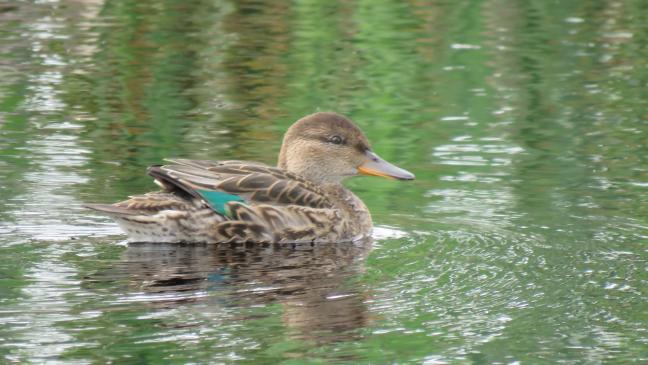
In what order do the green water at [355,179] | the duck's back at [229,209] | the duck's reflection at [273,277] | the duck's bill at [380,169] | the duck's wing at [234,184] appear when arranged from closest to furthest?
1. the green water at [355,179]
2. the duck's reflection at [273,277]
3. the duck's back at [229,209]
4. the duck's wing at [234,184]
5. the duck's bill at [380,169]

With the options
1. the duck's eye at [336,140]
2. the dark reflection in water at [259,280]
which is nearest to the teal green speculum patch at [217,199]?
the dark reflection in water at [259,280]

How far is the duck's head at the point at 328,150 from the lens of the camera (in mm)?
10484

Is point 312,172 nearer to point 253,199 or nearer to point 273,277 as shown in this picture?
point 253,199

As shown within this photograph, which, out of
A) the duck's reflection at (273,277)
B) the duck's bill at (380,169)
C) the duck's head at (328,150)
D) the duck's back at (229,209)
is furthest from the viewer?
the duck's head at (328,150)

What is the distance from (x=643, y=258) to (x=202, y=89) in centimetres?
649

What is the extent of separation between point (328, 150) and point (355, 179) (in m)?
1.45

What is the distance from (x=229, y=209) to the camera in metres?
9.60

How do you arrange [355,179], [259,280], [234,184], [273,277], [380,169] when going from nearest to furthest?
[259,280]
[273,277]
[234,184]
[380,169]
[355,179]

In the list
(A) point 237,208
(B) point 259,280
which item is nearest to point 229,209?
(A) point 237,208

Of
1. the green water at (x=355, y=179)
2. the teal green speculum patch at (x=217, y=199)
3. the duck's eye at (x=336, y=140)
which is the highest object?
the duck's eye at (x=336, y=140)

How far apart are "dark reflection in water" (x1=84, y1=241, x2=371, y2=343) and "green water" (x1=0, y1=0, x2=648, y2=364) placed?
26mm

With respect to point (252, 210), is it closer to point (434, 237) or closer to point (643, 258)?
point (434, 237)

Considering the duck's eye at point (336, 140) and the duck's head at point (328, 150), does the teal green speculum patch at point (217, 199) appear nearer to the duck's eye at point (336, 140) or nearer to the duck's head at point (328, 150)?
the duck's head at point (328, 150)

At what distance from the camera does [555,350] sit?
709 cm
